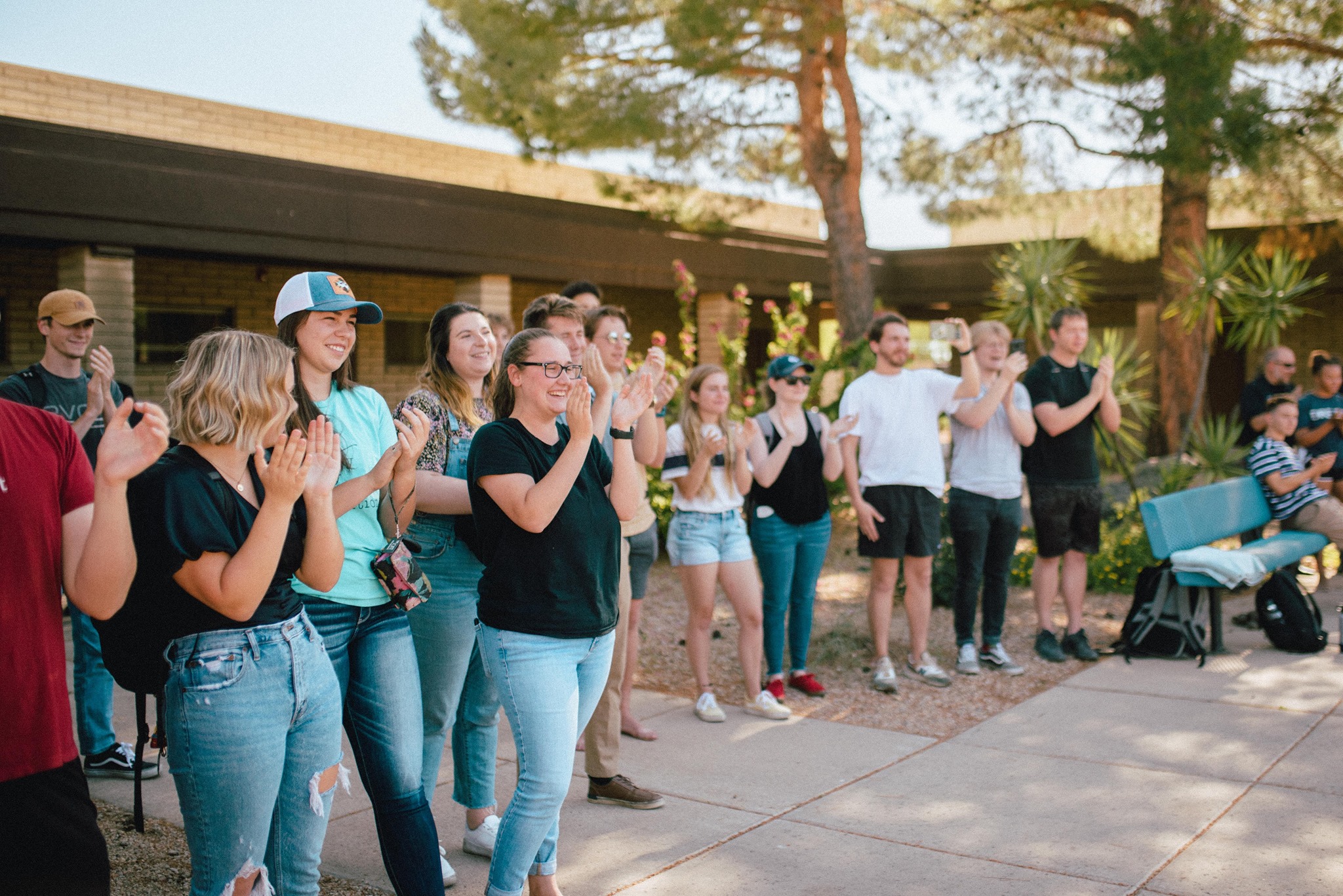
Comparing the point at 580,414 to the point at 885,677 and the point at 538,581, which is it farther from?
the point at 885,677

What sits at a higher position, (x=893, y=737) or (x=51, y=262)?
(x=51, y=262)

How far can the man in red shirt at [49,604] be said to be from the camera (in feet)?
7.04

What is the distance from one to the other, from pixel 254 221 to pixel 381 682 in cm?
948

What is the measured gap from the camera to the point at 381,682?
3.10 meters

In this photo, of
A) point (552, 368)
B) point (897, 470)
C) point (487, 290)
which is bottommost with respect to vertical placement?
point (897, 470)

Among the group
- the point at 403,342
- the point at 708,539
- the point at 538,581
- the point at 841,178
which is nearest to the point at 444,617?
the point at 538,581

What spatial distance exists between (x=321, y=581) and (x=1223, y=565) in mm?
5630

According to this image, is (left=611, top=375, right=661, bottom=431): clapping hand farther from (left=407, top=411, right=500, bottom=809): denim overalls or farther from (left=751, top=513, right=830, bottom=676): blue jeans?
(left=751, top=513, right=830, bottom=676): blue jeans

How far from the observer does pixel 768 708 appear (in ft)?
18.6

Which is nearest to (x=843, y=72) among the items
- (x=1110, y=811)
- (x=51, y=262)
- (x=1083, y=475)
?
(x=1083, y=475)

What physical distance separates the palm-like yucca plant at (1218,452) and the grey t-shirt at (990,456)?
3.27 metres

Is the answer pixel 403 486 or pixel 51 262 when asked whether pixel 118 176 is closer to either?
pixel 51 262

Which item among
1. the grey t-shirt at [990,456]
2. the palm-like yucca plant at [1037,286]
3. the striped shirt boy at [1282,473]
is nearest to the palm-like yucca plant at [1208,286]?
the palm-like yucca plant at [1037,286]

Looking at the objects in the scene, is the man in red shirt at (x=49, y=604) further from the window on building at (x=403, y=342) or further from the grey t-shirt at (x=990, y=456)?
the window on building at (x=403, y=342)
